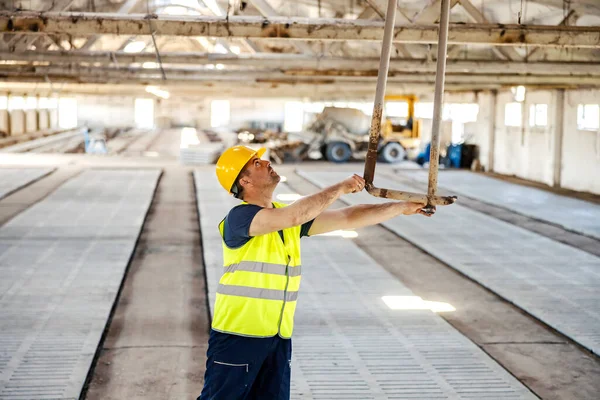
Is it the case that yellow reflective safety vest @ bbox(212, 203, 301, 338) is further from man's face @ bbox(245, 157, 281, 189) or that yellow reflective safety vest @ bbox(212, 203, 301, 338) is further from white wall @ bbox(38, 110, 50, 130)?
white wall @ bbox(38, 110, 50, 130)

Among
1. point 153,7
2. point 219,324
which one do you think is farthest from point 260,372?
point 153,7

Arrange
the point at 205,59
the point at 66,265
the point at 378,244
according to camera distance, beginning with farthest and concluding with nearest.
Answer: the point at 205,59 → the point at 378,244 → the point at 66,265

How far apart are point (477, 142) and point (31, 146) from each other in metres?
20.0

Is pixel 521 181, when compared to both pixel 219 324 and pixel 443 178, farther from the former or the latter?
pixel 219 324

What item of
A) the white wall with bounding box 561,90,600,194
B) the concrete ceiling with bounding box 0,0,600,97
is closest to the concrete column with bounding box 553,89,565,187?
the white wall with bounding box 561,90,600,194

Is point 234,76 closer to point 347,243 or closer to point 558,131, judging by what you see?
point 347,243

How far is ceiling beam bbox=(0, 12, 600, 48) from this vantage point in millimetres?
10852

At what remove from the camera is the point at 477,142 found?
28844mm

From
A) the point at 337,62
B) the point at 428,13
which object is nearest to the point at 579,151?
the point at 337,62

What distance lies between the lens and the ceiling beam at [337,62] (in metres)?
16.5

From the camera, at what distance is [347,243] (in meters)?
12.8

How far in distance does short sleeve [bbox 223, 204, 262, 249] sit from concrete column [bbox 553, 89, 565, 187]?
20579 millimetres

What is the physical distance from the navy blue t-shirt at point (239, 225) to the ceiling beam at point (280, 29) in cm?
763

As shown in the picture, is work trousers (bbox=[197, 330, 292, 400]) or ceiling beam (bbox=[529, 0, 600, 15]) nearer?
work trousers (bbox=[197, 330, 292, 400])
